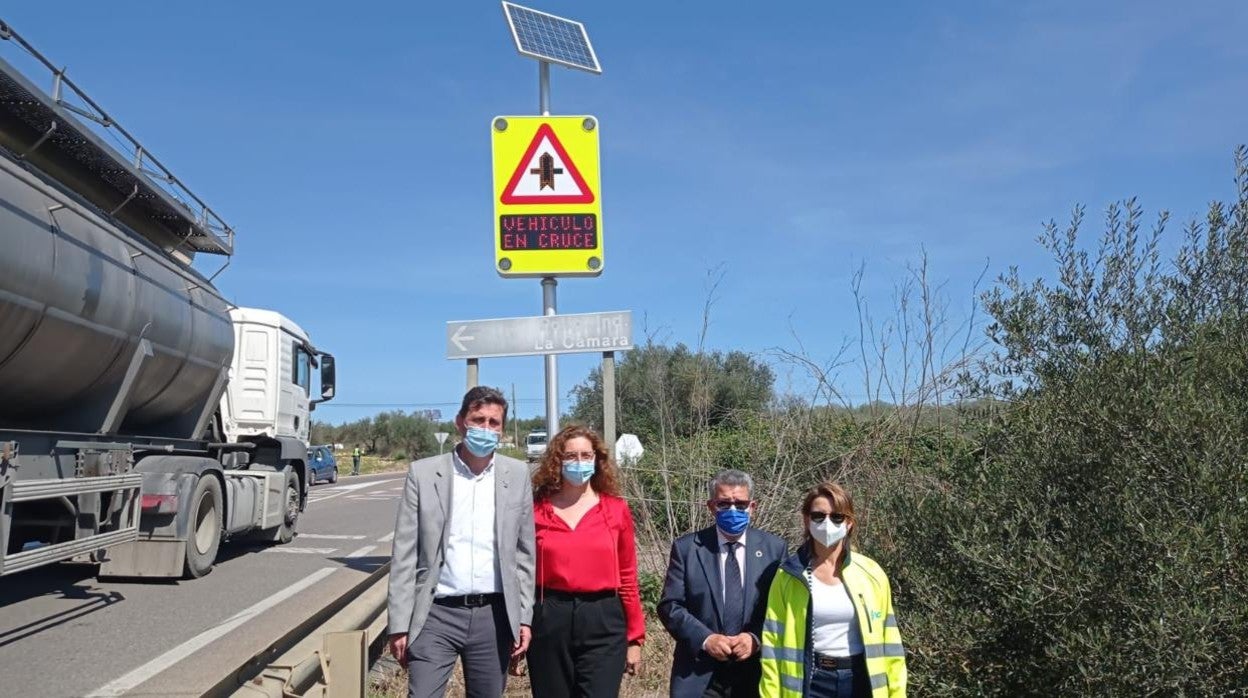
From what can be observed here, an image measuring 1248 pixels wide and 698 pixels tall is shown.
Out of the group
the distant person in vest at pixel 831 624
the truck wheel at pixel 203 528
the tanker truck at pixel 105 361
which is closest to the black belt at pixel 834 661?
the distant person in vest at pixel 831 624

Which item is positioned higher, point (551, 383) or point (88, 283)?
point (88, 283)

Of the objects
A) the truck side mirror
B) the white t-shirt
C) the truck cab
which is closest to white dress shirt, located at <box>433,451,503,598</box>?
the white t-shirt

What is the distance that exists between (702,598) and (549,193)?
149 inches

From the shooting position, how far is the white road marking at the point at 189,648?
6213 millimetres

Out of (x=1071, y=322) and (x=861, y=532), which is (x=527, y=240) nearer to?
(x=861, y=532)

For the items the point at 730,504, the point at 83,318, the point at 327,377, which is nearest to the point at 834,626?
the point at 730,504

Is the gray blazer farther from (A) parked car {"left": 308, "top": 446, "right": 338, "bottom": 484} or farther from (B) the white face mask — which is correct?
(A) parked car {"left": 308, "top": 446, "right": 338, "bottom": 484}

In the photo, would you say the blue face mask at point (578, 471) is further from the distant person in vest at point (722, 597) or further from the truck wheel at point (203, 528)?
the truck wheel at point (203, 528)

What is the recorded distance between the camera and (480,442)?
4.00 metres

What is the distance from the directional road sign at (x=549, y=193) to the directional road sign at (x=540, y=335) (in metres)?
0.44

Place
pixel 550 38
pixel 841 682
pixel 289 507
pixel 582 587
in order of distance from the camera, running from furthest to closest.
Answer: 1. pixel 289 507
2. pixel 550 38
3. pixel 582 587
4. pixel 841 682

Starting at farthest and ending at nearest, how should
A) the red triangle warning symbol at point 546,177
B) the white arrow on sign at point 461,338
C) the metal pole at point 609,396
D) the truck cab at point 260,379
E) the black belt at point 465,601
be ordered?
the truck cab at point 260,379
the red triangle warning symbol at point 546,177
the white arrow on sign at point 461,338
the metal pole at point 609,396
the black belt at point 465,601

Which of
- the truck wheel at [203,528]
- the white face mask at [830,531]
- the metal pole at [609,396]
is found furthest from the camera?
the truck wheel at [203,528]

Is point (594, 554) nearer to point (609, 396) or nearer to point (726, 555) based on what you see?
point (726, 555)
